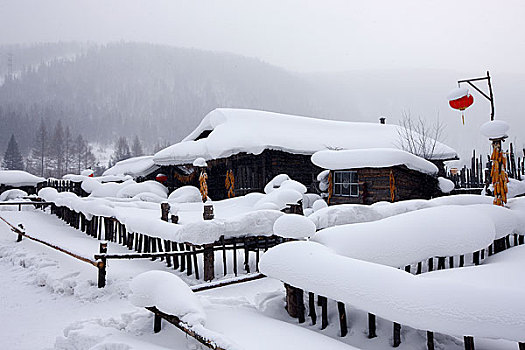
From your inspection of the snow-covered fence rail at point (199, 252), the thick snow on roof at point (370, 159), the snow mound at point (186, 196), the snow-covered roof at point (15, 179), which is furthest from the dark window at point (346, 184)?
the snow-covered roof at point (15, 179)

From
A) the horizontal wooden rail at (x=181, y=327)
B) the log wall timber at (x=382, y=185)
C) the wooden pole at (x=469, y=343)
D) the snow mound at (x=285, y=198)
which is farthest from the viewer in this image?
the log wall timber at (x=382, y=185)

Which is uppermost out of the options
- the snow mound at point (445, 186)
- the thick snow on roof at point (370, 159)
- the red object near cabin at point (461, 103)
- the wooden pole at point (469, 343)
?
the red object near cabin at point (461, 103)

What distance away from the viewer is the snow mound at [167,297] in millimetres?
3506

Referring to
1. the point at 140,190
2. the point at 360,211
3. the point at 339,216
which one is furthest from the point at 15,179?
the point at 360,211

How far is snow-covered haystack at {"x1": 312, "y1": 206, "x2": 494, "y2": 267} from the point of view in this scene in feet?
14.3

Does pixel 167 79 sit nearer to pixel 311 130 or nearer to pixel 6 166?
pixel 6 166

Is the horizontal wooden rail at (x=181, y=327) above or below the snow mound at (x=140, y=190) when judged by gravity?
below

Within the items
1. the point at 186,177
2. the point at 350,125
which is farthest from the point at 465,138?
the point at 186,177

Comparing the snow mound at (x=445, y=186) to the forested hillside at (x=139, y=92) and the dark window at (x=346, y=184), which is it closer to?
the dark window at (x=346, y=184)

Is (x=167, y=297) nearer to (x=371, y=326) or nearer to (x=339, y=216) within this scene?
(x=371, y=326)

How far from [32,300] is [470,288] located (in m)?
7.25

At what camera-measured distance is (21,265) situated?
29.3 ft

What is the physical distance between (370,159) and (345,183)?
2064 mm

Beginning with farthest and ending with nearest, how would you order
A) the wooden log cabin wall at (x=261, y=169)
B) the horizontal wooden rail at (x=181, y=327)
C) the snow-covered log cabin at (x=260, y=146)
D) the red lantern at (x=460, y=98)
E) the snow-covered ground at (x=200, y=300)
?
the wooden log cabin wall at (x=261, y=169), the snow-covered log cabin at (x=260, y=146), the red lantern at (x=460, y=98), the snow-covered ground at (x=200, y=300), the horizontal wooden rail at (x=181, y=327)
